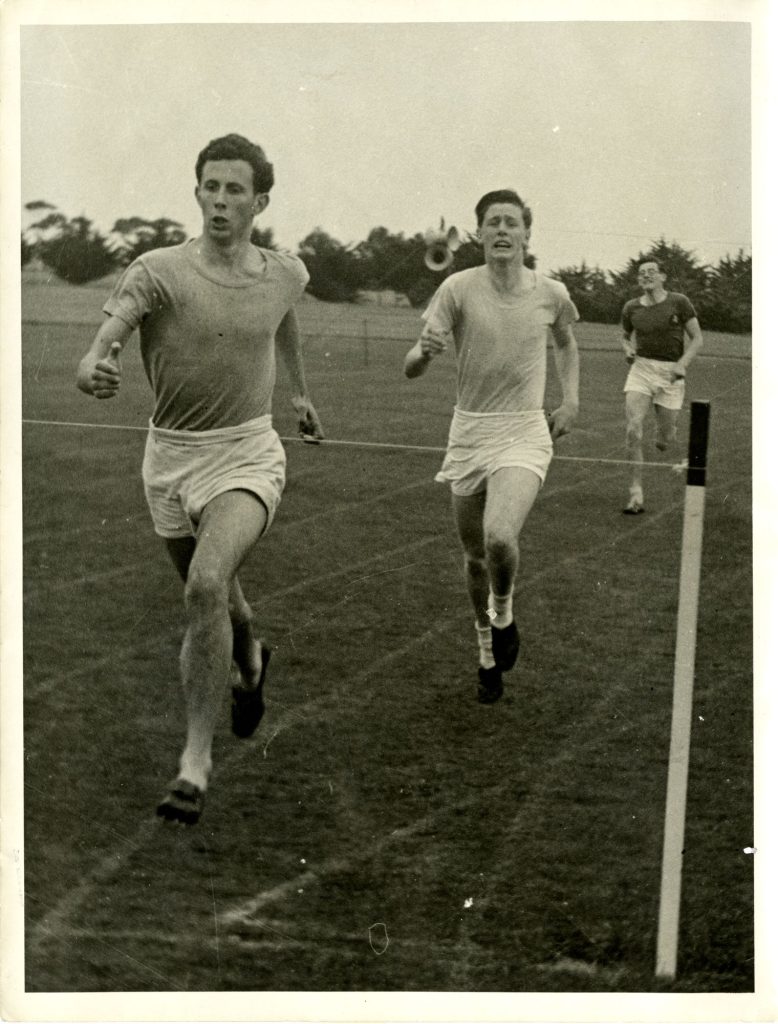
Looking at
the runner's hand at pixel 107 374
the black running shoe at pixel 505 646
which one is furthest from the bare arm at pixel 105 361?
the black running shoe at pixel 505 646

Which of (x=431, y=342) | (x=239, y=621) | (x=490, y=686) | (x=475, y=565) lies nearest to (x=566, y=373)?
(x=431, y=342)

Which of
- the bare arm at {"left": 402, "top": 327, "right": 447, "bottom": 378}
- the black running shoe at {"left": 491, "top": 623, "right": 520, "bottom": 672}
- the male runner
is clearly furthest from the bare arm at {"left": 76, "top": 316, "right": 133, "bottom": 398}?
the male runner

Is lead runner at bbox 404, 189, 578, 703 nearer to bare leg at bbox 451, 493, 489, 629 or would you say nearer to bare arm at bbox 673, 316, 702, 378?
bare leg at bbox 451, 493, 489, 629

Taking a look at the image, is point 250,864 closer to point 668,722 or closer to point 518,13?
point 668,722

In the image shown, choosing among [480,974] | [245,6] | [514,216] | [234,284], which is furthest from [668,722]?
[245,6]

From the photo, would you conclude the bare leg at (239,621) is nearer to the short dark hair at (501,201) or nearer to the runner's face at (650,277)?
the short dark hair at (501,201)

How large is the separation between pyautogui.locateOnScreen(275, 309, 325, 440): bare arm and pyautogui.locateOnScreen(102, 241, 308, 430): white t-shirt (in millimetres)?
34

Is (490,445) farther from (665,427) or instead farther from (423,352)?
(665,427)

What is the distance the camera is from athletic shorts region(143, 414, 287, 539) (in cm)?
352

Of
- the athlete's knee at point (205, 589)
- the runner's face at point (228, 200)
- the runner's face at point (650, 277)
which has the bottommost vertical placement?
the athlete's knee at point (205, 589)

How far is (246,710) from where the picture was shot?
363cm

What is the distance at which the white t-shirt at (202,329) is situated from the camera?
11.5 feet

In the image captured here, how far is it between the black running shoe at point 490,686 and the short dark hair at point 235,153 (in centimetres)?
149

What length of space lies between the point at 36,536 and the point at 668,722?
6.08 feet
